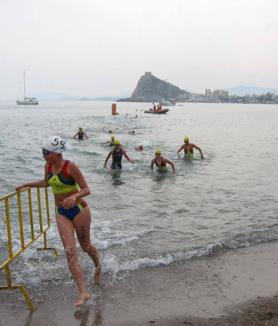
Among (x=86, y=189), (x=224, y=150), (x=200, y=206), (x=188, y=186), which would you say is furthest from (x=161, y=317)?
(x=224, y=150)

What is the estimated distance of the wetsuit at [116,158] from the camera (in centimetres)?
1711

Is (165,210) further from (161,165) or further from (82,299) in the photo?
(161,165)

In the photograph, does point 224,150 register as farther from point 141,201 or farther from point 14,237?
point 14,237

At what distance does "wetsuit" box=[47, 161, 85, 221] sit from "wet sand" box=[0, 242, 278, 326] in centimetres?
113

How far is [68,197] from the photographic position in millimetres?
5223

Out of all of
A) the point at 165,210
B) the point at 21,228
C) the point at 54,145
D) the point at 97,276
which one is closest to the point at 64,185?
the point at 54,145

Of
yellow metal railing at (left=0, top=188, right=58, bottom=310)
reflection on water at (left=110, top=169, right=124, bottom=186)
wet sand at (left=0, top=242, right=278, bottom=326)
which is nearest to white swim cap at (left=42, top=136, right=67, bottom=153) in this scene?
yellow metal railing at (left=0, top=188, right=58, bottom=310)

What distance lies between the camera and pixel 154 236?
876 centimetres

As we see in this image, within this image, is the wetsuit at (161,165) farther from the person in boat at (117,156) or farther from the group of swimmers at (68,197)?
the group of swimmers at (68,197)

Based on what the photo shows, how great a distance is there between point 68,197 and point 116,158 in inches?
469

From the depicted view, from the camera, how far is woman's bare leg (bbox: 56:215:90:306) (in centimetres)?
533

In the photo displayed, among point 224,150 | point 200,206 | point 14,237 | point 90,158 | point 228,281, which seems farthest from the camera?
point 224,150

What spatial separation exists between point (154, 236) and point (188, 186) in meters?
5.84

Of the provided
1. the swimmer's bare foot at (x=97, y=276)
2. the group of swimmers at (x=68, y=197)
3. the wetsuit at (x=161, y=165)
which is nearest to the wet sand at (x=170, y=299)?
the swimmer's bare foot at (x=97, y=276)
